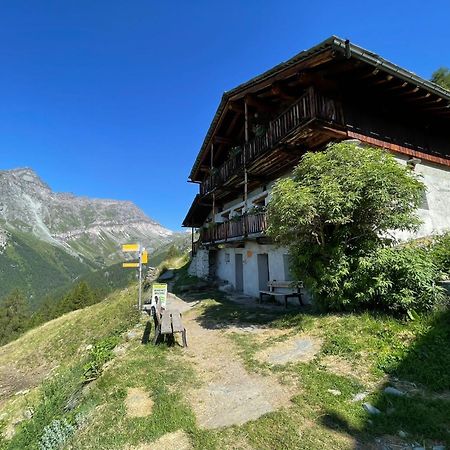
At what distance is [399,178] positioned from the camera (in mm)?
7383

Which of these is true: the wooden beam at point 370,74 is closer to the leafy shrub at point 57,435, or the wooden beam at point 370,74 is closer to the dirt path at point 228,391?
the dirt path at point 228,391

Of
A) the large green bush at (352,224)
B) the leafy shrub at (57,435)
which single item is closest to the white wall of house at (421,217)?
the large green bush at (352,224)

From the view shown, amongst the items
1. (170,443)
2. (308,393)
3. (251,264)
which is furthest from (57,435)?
(251,264)

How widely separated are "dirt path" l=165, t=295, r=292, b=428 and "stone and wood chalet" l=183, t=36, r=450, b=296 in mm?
4343

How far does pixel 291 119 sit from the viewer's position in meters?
11.5

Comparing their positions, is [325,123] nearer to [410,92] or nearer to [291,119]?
[291,119]

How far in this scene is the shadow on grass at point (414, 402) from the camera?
11.4 feet

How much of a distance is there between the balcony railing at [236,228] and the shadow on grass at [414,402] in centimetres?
665

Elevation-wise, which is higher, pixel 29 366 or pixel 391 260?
pixel 391 260

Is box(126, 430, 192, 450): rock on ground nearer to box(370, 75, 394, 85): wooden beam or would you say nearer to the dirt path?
the dirt path

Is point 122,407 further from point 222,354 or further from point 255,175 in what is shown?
point 255,175

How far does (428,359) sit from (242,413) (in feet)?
11.4

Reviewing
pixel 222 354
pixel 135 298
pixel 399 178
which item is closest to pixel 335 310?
pixel 222 354

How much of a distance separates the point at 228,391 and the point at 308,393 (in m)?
1.31
